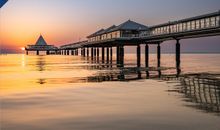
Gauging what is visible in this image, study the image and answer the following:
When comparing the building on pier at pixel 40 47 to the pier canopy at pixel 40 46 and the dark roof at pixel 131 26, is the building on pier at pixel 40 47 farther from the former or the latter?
the dark roof at pixel 131 26

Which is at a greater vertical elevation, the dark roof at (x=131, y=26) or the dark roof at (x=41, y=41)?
the dark roof at (x=41, y=41)

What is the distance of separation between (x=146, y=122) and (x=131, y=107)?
122 inches

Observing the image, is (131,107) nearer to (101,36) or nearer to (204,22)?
(204,22)

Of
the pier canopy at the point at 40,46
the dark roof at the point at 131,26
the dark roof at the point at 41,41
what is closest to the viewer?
the dark roof at the point at 131,26

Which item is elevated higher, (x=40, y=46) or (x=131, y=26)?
(x=40, y=46)

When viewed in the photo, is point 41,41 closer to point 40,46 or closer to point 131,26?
point 40,46

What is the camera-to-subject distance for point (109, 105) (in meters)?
15.3

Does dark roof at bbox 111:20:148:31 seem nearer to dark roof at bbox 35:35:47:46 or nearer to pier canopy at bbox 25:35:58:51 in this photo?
pier canopy at bbox 25:35:58:51

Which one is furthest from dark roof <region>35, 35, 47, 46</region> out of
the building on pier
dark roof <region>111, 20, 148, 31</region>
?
dark roof <region>111, 20, 148, 31</region>

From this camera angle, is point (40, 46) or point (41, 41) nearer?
point (40, 46)

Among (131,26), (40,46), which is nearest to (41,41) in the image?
(40,46)

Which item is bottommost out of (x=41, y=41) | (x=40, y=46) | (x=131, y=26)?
(x=131, y=26)

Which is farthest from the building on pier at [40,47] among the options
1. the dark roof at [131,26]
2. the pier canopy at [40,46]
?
the dark roof at [131,26]

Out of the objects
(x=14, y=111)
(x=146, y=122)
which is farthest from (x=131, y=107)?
(x=14, y=111)
